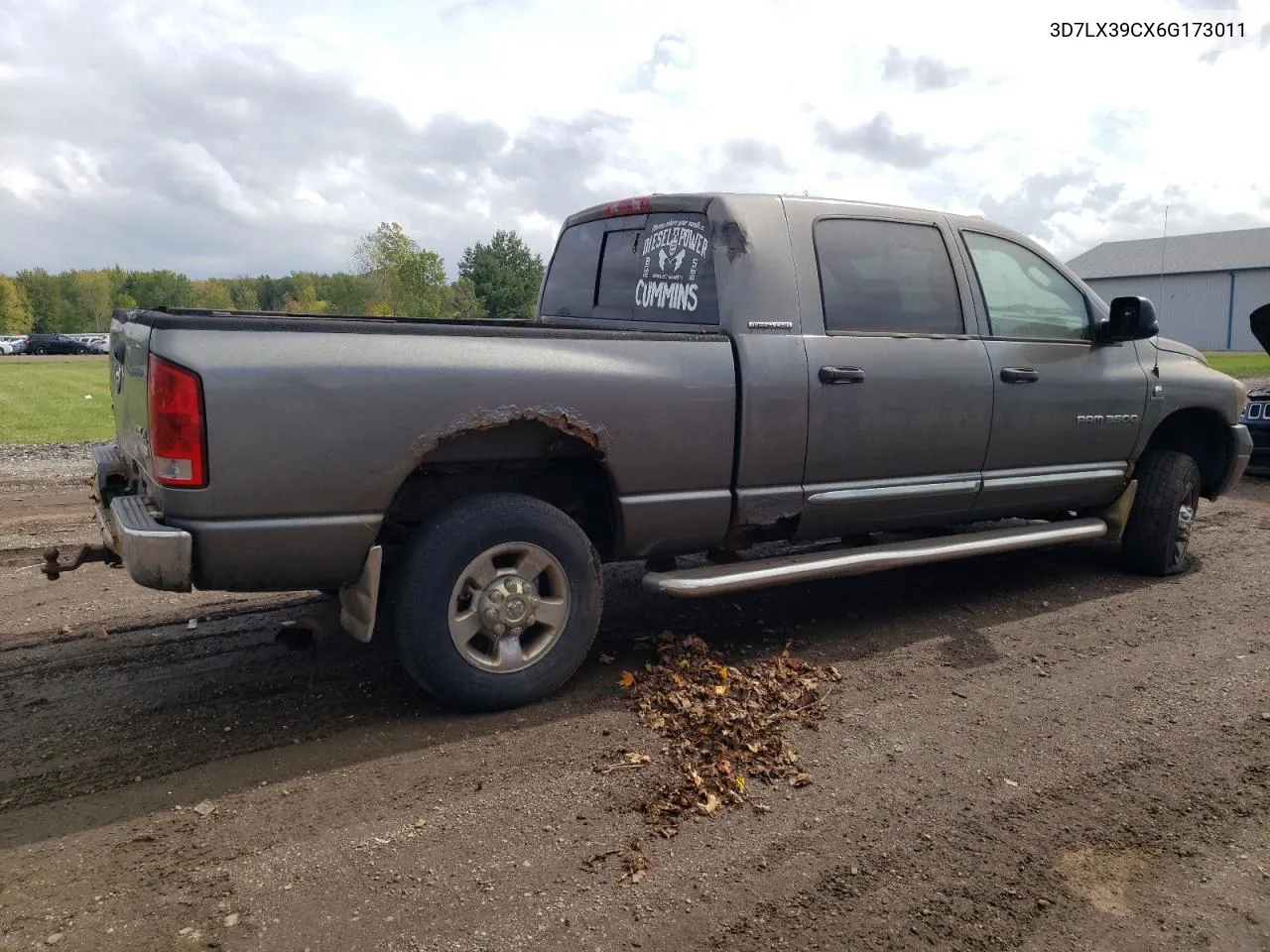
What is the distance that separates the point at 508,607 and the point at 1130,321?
12.7 ft

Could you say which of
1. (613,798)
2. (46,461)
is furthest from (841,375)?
(46,461)

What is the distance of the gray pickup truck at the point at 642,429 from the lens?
343 cm

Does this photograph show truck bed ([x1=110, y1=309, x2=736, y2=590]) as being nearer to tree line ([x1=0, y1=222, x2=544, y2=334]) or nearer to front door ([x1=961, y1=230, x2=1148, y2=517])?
front door ([x1=961, y1=230, x2=1148, y2=517])

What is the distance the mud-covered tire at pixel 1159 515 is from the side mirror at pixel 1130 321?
37.8 inches

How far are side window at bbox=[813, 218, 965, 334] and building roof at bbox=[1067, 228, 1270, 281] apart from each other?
192ft

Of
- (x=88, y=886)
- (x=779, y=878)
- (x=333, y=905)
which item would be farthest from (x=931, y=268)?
(x=88, y=886)

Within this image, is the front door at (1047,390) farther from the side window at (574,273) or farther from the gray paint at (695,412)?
the side window at (574,273)

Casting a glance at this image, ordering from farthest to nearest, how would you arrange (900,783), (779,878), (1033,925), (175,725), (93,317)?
(93,317)
(175,725)
(900,783)
(779,878)
(1033,925)

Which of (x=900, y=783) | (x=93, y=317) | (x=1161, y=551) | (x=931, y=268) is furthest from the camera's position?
(x=93, y=317)

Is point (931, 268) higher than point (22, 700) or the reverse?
higher

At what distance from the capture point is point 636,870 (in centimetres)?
288

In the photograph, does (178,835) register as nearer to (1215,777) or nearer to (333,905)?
(333,905)

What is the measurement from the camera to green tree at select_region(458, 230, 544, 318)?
5956 centimetres

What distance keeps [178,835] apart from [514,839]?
3.37 feet
